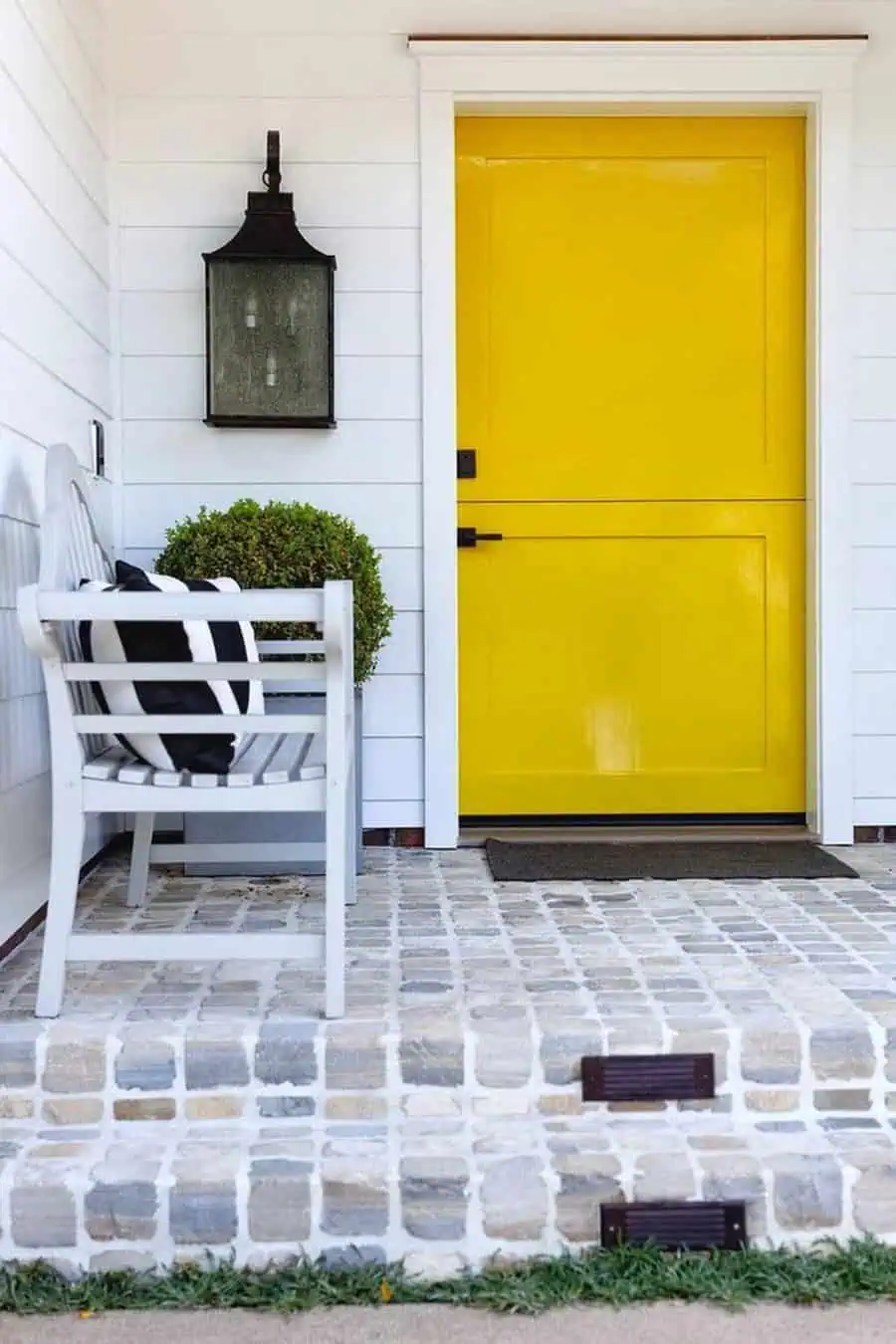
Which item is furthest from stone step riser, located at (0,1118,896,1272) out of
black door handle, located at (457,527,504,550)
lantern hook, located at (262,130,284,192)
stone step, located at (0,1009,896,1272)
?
lantern hook, located at (262,130,284,192)

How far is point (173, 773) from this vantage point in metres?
2.03

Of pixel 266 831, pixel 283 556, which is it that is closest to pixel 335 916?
pixel 266 831

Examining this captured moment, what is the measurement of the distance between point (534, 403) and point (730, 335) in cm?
56

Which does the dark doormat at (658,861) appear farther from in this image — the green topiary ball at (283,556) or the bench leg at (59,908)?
the bench leg at (59,908)

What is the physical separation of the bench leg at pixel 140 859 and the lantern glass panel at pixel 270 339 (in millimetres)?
1157

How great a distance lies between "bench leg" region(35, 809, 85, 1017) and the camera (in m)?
1.93

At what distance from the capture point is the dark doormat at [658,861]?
2896 mm

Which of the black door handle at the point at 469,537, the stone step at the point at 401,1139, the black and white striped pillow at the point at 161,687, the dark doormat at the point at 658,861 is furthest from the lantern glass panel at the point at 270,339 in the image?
the stone step at the point at 401,1139

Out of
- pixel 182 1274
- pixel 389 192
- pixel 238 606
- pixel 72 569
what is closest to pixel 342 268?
pixel 389 192

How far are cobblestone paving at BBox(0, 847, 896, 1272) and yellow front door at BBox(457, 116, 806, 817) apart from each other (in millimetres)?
1277

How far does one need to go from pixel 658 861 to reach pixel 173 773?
142cm

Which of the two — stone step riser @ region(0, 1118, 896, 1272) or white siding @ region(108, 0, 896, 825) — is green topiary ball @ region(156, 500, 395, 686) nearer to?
white siding @ region(108, 0, 896, 825)

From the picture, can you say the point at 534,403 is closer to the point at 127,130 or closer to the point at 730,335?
the point at 730,335

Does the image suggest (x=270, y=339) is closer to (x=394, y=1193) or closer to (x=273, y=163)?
(x=273, y=163)
